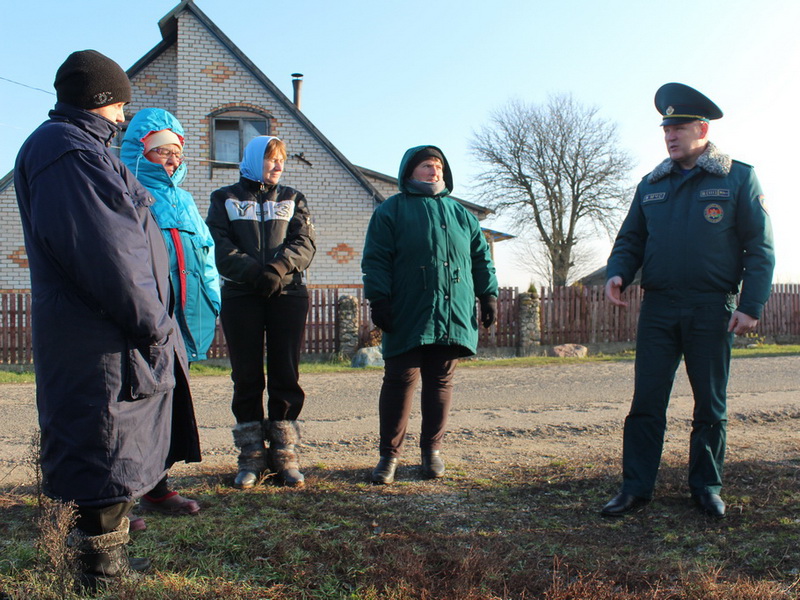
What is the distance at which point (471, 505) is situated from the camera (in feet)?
12.0

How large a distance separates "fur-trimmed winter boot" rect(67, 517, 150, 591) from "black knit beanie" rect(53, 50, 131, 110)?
1.56 metres

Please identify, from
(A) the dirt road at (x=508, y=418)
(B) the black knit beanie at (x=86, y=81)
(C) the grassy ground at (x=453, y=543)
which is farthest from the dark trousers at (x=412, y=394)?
(B) the black knit beanie at (x=86, y=81)

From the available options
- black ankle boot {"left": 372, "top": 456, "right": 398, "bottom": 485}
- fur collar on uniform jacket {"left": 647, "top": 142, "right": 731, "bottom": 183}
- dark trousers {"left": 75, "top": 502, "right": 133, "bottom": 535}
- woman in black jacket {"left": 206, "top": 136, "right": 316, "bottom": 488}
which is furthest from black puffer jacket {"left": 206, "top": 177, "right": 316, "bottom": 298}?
fur collar on uniform jacket {"left": 647, "top": 142, "right": 731, "bottom": 183}

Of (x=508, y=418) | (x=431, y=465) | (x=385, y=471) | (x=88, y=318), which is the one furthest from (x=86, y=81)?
(x=508, y=418)

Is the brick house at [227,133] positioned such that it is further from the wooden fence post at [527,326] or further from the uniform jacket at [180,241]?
the uniform jacket at [180,241]

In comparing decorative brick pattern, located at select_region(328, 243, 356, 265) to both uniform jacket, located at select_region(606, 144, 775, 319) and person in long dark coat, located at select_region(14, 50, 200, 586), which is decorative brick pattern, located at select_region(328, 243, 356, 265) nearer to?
uniform jacket, located at select_region(606, 144, 775, 319)

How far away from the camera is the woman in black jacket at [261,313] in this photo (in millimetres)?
3998

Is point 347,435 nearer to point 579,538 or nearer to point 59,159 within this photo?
point 579,538

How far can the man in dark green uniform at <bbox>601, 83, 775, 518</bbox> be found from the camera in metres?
3.58

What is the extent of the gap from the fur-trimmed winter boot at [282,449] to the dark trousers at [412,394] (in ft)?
1.76

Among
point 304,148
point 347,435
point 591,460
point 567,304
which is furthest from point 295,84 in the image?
point 591,460

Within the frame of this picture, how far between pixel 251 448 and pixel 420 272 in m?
1.41

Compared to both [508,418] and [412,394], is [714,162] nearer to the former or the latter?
[412,394]

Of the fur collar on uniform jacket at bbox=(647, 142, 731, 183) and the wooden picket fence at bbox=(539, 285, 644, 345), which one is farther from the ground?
the fur collar on uniform jacket at bbox=(647, 142, 731, 183)
